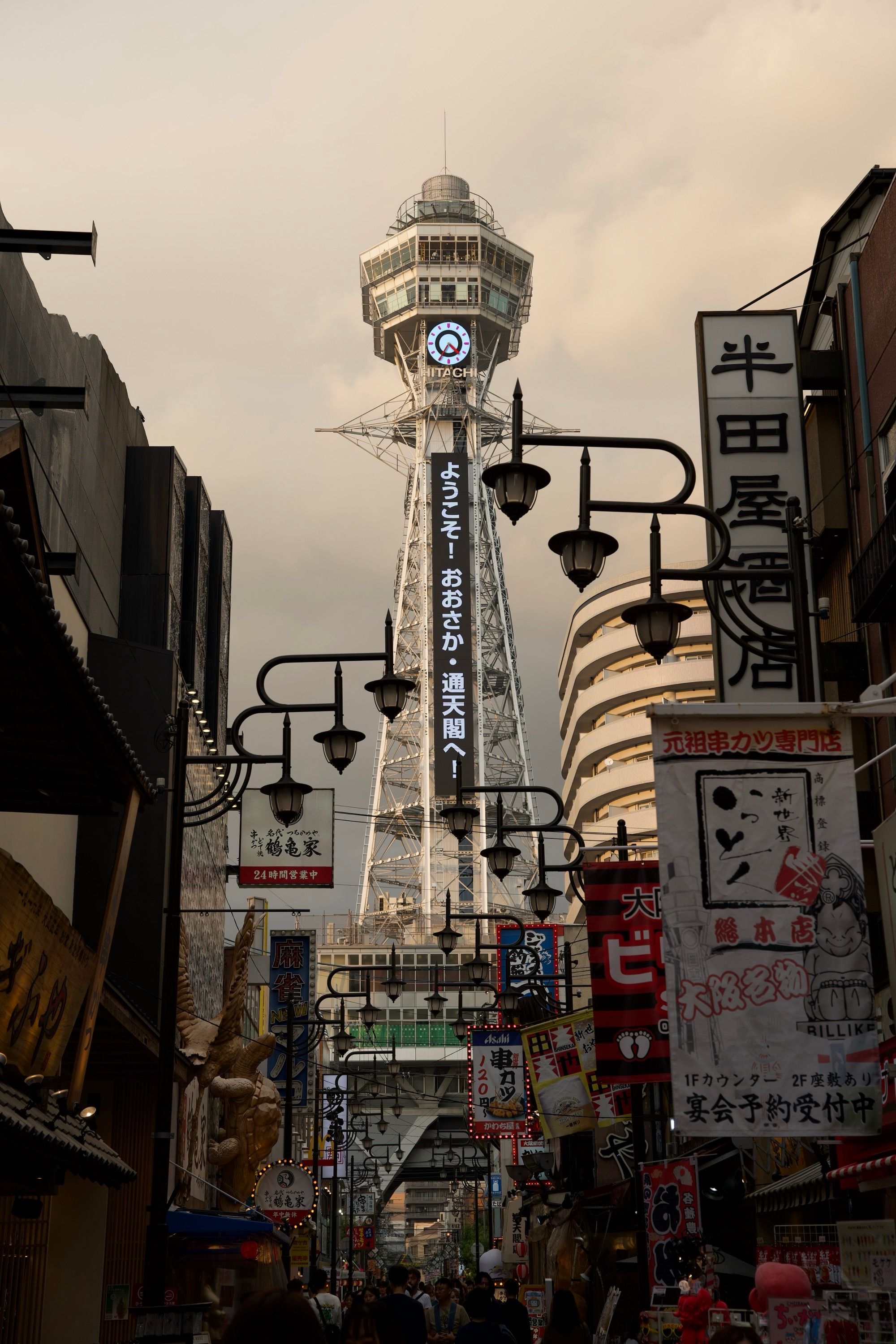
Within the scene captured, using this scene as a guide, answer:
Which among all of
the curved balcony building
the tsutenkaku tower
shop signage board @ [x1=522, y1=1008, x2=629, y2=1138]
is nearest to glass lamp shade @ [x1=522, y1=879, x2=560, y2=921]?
shop signage board @ [x1=522, y1=1008, x2=629, y2=1138]

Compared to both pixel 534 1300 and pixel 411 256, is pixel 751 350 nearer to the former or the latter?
pixel 534 1300

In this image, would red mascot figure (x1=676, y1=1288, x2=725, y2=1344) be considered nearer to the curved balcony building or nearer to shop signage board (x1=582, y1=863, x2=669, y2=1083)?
shop signage board (x1=582, y1=863, x2=669, y2=1083)

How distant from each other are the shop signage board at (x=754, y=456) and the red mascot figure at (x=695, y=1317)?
782cm

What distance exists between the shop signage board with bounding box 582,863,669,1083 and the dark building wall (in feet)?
31.9

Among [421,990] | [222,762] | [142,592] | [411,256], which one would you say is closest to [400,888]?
[421,990]

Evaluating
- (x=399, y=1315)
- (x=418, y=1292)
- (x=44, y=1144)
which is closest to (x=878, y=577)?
(x=399, y=1315)

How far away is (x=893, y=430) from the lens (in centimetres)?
1917

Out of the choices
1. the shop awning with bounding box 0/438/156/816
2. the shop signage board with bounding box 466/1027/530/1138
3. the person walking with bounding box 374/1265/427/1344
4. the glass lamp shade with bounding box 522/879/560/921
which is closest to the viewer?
the shop awning with bounding box 0/438/156/816

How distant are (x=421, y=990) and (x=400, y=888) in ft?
47.2

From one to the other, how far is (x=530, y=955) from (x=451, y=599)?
6043 centimetres

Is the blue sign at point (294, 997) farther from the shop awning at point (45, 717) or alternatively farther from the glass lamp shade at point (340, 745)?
the shop awning at point (45, 717)

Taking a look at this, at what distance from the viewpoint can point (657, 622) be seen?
40.8 ft

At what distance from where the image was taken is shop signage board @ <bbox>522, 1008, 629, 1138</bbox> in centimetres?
2722

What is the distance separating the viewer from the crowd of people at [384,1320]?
14.0ft
